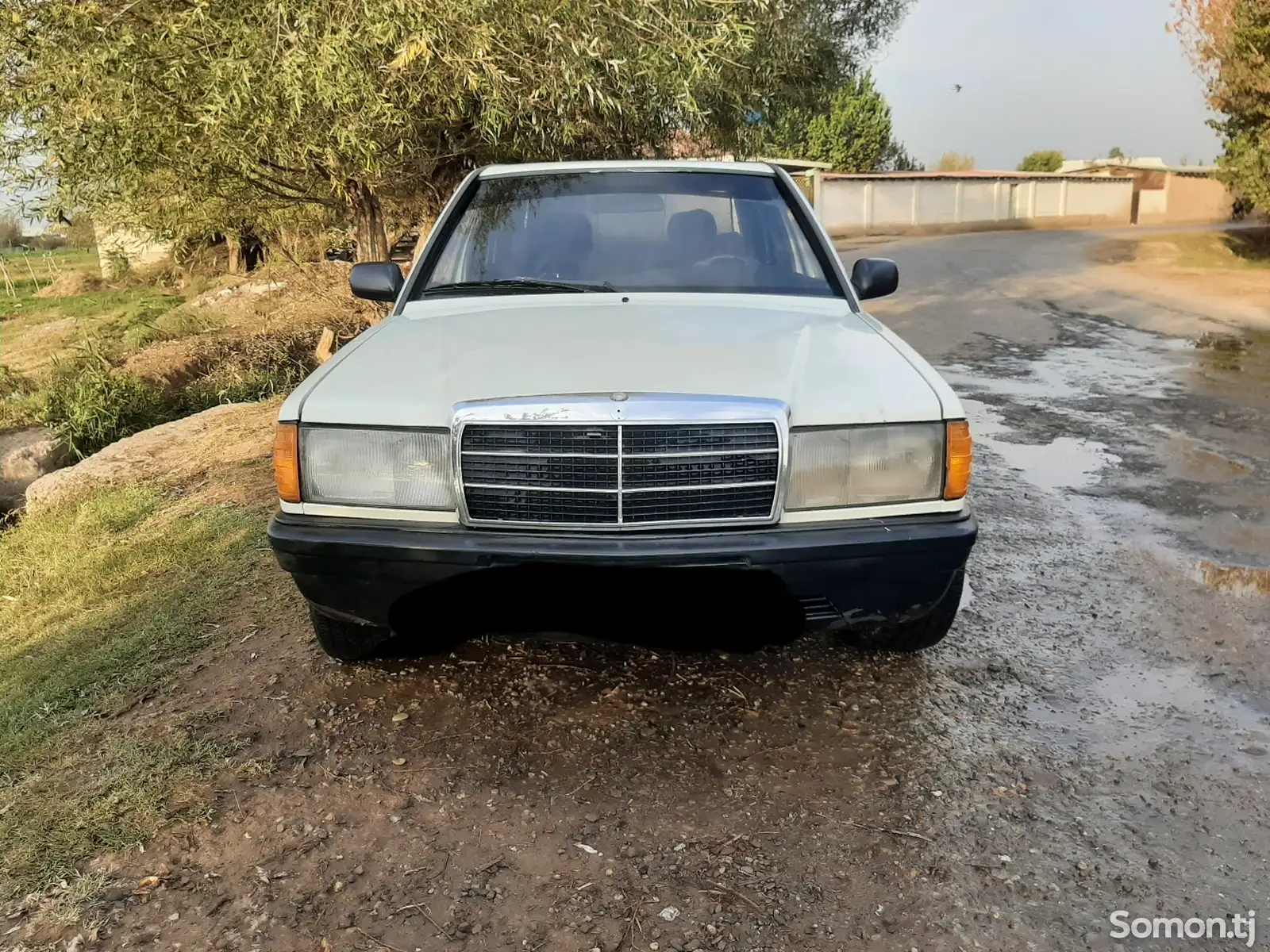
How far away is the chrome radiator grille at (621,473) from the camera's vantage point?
2570 mm

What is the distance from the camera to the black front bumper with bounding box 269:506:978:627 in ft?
8.33

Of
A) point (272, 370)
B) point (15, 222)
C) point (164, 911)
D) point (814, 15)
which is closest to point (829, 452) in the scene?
point (164, 911)

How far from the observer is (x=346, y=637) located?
3.12m

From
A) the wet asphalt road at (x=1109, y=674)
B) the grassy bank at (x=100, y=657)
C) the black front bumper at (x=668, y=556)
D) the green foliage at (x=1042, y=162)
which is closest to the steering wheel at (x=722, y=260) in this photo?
the black front bumper at (x=668, y=556)

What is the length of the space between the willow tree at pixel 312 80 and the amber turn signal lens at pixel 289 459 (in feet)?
10.9

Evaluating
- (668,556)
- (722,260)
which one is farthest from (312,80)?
(668,556)

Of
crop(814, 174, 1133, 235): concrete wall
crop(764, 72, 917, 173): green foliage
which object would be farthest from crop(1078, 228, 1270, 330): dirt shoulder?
crop(764, 72, 917, 173): green foliage

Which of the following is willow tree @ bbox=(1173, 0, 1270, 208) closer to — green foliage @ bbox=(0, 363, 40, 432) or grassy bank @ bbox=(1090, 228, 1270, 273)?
grassy bank @ bbox=(1090, 228, 1270, 273)

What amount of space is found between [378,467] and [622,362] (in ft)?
2.54

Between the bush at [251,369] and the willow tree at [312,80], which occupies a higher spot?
the willow tree at [312,80]

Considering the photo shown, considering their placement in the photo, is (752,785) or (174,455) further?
(174,455)

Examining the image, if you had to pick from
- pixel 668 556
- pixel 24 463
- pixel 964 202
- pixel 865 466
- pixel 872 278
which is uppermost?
pixel 964 202

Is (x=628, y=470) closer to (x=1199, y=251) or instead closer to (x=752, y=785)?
(x=752, y=785)

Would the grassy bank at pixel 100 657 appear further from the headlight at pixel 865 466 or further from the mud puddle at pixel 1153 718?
the mud puddle at pixel 1153 718
